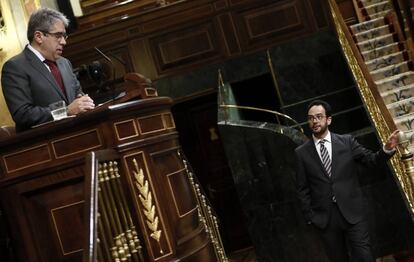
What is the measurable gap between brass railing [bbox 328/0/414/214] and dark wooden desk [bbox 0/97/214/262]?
5.79 feet

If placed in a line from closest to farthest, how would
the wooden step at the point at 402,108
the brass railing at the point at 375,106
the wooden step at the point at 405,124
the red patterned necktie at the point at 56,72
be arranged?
the red patterned necktie at the point at 56,72 → the brass railing at the point at 375,106 → the wooden step at the point at 405,124 → the wooden step at the point at 402,108

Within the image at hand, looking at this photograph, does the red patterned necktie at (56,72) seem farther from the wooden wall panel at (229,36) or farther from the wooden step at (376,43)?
the wooden step at (376,43)

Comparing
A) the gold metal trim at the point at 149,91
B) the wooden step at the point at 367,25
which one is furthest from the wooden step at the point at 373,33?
the gold metal trim at the point at 149,91

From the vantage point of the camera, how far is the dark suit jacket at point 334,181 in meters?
3.69

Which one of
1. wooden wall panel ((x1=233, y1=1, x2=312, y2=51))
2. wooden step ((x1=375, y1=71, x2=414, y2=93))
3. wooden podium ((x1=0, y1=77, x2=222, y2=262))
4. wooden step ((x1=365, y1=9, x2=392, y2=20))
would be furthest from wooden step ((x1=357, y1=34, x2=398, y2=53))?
wooden podium ((x1=0, y1=77, x2=222, y2=262))

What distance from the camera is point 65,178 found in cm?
274

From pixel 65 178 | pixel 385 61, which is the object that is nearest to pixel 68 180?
pixel 65 178

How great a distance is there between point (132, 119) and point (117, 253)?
0.67m

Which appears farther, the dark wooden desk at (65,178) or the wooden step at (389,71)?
the wooden step at (389,71)

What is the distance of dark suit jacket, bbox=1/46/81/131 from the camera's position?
2.88m

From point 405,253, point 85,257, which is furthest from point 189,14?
point 85,257

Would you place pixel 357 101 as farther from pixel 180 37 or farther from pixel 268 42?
pixel 180 37

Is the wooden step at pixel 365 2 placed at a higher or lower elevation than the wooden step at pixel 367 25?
higher

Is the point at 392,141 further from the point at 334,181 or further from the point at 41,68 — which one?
the point at 41,68
